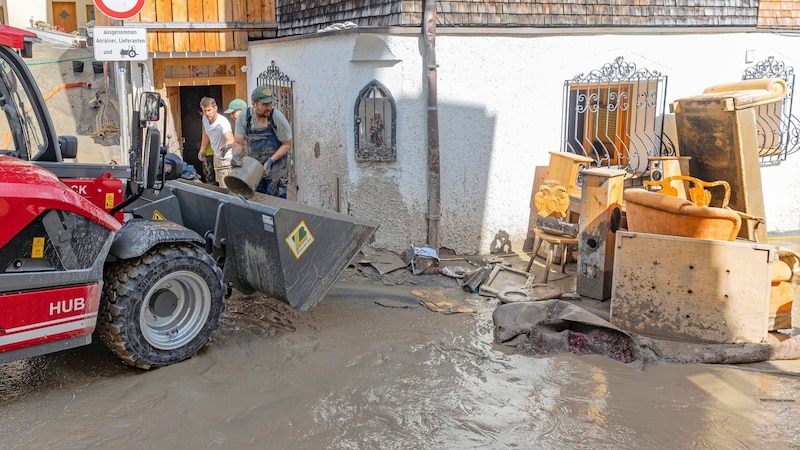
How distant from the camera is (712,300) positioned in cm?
566

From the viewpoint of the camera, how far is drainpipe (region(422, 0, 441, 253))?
789 centimetres

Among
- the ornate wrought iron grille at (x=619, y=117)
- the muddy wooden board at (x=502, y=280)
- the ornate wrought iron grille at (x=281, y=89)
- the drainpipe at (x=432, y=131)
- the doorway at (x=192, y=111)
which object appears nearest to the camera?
the muddy wooden board at (x=502, y=280)

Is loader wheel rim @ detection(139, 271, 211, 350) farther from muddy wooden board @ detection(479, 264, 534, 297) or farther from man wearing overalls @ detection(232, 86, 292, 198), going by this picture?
muddy wooden board @ detection(479, 264, 534, 297)

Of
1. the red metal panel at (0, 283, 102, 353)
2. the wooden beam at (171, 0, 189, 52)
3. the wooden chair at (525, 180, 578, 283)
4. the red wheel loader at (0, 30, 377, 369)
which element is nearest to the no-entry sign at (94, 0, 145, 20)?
the red wheel loader at (0, 30, 377, 369)

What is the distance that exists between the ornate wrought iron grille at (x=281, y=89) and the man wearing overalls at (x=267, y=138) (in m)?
1.87

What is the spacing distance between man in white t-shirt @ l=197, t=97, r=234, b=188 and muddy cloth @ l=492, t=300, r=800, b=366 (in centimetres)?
529

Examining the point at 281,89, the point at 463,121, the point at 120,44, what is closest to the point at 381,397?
the point at 463,121

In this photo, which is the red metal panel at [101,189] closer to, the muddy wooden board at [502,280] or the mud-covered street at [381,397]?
the mud-covered street at [381,397]

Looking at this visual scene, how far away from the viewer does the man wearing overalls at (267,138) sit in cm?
779

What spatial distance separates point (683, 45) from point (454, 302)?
479 centimetres

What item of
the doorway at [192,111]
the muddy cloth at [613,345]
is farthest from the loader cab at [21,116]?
the doorway at [192,111]

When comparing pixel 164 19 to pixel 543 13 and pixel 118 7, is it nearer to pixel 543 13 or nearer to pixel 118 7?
pixel 118 7

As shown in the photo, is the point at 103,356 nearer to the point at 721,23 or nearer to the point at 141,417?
the point at 141,417

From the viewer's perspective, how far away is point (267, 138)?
7961 millimetres
